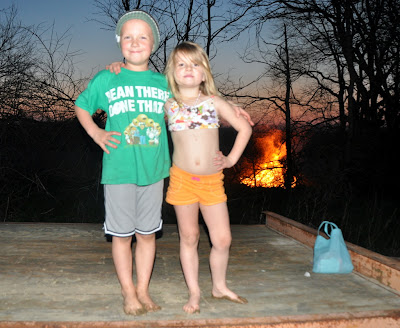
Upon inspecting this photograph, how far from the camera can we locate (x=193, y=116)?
2.49 m

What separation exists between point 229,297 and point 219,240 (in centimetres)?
35

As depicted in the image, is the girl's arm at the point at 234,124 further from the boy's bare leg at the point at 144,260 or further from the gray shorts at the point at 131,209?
the boy's bare leg at the point at 144,260

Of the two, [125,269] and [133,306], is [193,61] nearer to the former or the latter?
[125,269]

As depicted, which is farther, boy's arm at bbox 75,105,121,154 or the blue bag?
the blue bag

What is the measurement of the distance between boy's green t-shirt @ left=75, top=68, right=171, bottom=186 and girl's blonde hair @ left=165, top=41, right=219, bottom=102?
0.09 metres

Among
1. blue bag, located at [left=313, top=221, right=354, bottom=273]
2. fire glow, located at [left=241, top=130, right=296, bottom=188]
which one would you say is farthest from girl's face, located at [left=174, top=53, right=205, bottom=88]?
fire glow, located at [left=241, top=130, right=296, bottom=188]

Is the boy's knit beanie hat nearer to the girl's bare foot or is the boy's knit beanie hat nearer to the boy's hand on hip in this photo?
the boy's hand on hip

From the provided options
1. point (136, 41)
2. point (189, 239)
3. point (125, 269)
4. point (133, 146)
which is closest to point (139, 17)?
A: point (136, 41)

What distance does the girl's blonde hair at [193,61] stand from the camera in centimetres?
244

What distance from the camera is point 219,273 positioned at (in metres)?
2.60

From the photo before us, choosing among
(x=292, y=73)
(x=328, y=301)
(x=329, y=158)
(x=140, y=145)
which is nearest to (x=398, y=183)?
(x=329, y=158)

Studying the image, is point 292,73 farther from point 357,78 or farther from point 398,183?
point 398,183

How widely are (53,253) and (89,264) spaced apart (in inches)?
18.9

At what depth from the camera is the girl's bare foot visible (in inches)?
91.4
